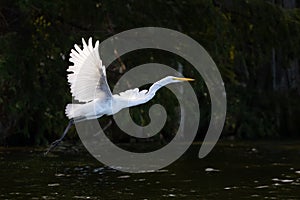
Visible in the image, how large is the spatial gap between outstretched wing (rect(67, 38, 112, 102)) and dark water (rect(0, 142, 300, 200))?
53.1 inches

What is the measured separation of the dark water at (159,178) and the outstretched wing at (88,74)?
135cm

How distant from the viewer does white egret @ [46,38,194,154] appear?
31.5 ft

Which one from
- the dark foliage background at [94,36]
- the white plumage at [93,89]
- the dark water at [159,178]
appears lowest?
the dark water at [159,178]

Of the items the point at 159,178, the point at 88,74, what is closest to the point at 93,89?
the point at 88,74

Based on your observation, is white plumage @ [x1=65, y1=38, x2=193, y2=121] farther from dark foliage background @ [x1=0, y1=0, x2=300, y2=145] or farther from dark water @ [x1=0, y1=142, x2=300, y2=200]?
dark foliage background @ [x1=0, y1=0, x2=300, y2=145]

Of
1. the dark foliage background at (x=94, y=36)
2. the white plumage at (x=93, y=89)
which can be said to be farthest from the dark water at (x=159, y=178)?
the dark foliage background at (x=94, y=36)

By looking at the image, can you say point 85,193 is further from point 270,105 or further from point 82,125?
point 270,105

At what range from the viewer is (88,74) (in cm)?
975

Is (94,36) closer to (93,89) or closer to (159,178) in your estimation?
(159,178)

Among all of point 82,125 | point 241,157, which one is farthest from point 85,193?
point 82,125

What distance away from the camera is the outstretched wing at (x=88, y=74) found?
9.52 meters

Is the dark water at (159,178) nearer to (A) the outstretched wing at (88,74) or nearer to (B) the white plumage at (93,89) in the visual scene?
(B) the white plumage at (93,89)

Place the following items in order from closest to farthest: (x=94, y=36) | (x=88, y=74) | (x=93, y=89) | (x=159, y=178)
Result: (x=88, y=74), (x=93, y=89), (x=159, y=178), (x=94, y=36)

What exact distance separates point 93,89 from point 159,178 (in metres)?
2.44
